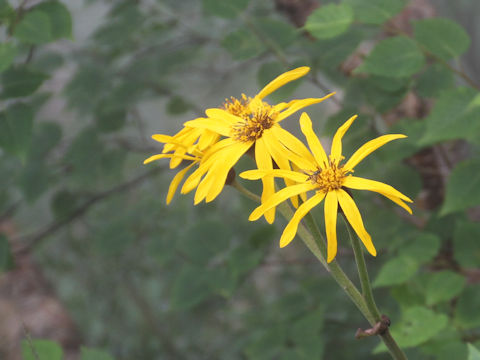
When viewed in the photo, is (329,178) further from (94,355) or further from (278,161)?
(94,355)

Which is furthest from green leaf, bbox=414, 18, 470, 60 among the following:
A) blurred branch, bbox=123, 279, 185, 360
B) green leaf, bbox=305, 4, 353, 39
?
blurred branch, bbox=123, 279, 185, 360

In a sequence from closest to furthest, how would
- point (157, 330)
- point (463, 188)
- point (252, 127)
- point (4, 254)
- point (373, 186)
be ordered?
point (373, 186) → point (252, 127) → point (463, 188) → point (4, 254) → point (157, 330)

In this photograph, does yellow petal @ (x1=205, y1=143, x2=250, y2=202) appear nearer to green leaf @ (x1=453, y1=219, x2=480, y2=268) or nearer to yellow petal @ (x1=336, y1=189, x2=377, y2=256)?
yellow petal @ (x1=336, y1=189, x2=377, y2=256)

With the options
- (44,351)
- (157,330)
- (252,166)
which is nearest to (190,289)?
(252,166)

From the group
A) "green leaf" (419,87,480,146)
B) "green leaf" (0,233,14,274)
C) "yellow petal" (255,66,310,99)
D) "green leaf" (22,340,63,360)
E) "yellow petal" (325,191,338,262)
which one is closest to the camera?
"yellow petal" (325,191,338,262)

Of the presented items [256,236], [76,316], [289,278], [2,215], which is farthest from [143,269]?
[256,236]

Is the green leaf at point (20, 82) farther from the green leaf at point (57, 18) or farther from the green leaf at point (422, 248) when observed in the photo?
the green leaf at point (422, 248)

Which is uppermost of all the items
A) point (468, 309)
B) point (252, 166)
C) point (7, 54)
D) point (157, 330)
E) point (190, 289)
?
point (7, 54)

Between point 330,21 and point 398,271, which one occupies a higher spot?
point 330,21
